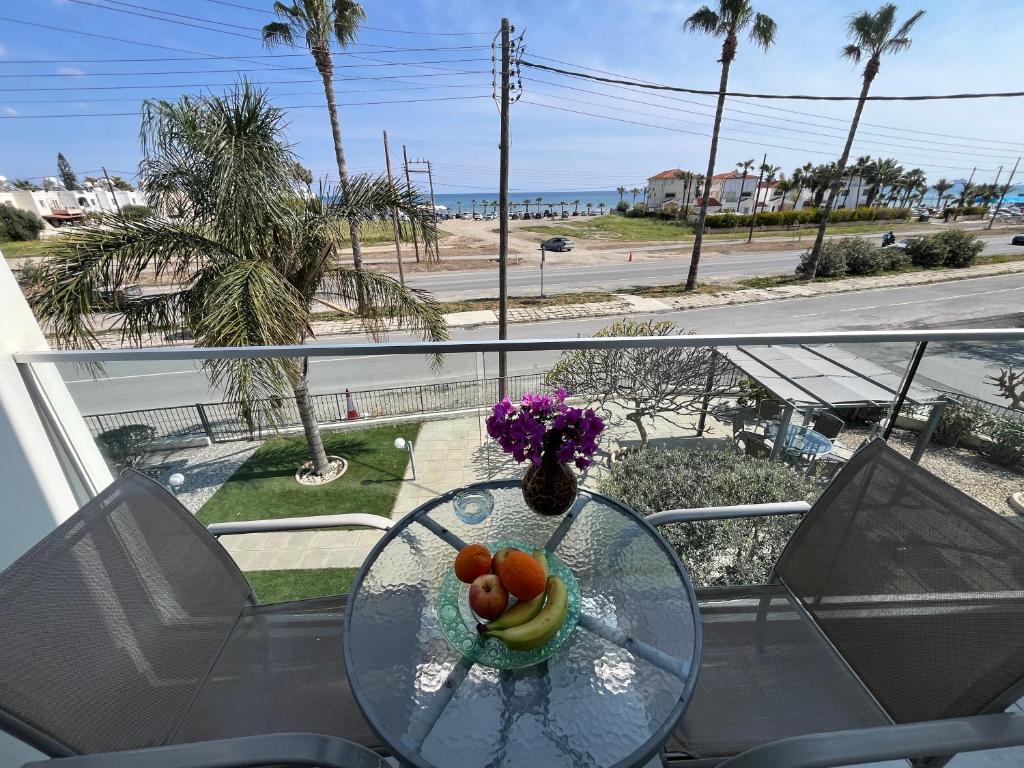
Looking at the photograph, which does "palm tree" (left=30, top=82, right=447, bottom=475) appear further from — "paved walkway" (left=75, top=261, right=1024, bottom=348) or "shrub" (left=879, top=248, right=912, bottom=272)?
"shrub" (left=879, top=248, right=912, bottom=272)

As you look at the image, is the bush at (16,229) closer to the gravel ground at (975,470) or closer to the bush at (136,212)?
the bush at (136,212)

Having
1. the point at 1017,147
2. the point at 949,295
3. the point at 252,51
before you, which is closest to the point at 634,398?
the point at 252,51

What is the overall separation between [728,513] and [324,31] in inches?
376

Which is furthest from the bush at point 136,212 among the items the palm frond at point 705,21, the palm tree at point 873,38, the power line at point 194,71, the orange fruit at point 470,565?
the palm tree at point 873,38

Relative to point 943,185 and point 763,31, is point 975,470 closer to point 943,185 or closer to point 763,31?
point 763,31

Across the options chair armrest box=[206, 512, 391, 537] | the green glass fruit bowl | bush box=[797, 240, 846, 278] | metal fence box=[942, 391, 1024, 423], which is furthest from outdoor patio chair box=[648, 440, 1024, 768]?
bush box=[797, 240, 846, 278]

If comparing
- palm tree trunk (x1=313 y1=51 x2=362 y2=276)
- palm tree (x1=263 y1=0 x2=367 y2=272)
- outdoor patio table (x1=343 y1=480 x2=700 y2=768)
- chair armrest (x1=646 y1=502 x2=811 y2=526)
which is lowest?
outdoor patio table (x1=343 y1=480 x2=700 y2=768)

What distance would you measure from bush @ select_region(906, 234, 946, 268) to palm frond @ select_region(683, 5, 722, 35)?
14763 millimetres

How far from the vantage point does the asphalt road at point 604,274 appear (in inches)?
722

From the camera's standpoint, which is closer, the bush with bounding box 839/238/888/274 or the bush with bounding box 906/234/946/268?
the bush with bounding box 839/238/888/274

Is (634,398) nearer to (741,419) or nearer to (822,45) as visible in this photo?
(741,419)

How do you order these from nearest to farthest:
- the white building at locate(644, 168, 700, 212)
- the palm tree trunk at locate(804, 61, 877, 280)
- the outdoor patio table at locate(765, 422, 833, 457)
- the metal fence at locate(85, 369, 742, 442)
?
the metal fence at locate(85, 369, 742, 442)
the outdoor patio table at locate(765, 422, 833, 457)
the palm tree trunk at locate(804, 61, 877, 280)
the white building at locate(644, 168, 700, 212)

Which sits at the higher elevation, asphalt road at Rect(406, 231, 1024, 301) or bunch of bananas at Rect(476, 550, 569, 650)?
bunch of bananas at Rect(476, 550, 569, 650)

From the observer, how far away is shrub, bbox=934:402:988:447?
1.93 meters
